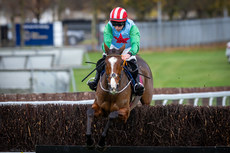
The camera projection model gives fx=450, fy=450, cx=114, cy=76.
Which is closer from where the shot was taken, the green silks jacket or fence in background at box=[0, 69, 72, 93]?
the green silks jacket

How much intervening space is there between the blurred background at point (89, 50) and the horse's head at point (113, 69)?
6039 mm

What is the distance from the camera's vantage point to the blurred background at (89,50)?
13.1 m

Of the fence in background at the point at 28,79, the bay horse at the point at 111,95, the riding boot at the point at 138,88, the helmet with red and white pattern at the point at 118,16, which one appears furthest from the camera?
the fence in background at the point at 28,79

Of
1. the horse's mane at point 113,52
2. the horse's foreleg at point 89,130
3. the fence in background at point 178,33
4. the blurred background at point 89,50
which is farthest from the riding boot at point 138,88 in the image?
the fence in background at point 178,33

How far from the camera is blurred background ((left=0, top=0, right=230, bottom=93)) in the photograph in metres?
13.1

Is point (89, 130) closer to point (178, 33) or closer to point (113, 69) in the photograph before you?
point (113, 69)

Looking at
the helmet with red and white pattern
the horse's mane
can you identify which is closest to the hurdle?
the horse's mane

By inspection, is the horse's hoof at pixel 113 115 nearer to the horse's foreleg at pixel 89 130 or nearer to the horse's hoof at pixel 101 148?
the horse's foreleg at pixel 89 130

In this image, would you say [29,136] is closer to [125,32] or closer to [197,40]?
[125,32]

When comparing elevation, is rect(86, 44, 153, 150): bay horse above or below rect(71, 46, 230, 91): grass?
above

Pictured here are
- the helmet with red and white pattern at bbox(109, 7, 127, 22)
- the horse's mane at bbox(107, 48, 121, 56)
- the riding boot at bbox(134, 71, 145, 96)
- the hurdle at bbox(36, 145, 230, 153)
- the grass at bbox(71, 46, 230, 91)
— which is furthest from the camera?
the grass at bbox(71, 46, 230, 91)

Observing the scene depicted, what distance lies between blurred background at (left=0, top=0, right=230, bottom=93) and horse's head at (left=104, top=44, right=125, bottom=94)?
6039 millimetres

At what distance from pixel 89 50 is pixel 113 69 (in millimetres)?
32471

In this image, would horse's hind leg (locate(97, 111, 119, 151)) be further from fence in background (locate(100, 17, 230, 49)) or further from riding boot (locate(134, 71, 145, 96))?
fence in background (locate(100, 17, 230, 49))
